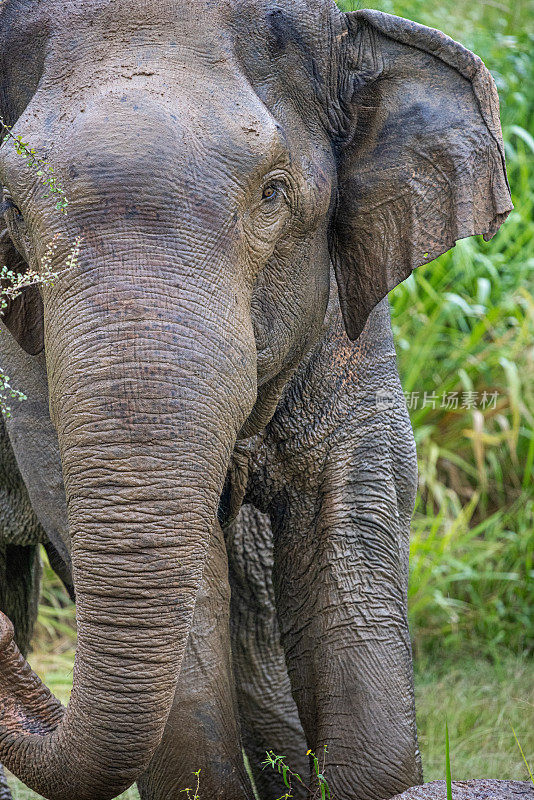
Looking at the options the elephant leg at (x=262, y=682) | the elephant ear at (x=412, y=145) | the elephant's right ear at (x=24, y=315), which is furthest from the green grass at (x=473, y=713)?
the elephant ear at (x=412, y=145)

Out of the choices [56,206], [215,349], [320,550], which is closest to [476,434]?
[320,550]

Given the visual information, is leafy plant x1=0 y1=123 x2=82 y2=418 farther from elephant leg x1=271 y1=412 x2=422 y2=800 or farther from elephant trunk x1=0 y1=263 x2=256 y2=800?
elephant leg x1=271 y1=412 x2=422 y2=800

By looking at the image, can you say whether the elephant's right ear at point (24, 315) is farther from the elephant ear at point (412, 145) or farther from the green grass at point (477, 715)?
the green grass at point (477, 715)

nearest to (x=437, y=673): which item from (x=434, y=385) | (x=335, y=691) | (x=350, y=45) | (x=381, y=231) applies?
(x=434, y=385)

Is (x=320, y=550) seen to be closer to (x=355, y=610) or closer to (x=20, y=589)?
(x=355, y=610)

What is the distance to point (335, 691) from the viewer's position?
136 inches

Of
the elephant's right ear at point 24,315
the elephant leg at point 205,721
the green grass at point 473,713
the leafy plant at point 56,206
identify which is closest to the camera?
the leafy plant at point 56,206

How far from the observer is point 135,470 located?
246 centimetres

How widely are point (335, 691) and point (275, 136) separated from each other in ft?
4.88

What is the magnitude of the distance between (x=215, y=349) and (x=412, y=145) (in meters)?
0.91

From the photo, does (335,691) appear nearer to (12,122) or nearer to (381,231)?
(381,231)

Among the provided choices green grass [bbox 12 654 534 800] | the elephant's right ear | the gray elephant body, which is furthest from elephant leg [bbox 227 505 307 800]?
the elephant's right ear

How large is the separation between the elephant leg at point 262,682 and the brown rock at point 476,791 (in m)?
1.39

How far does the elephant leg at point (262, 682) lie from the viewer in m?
4.38
